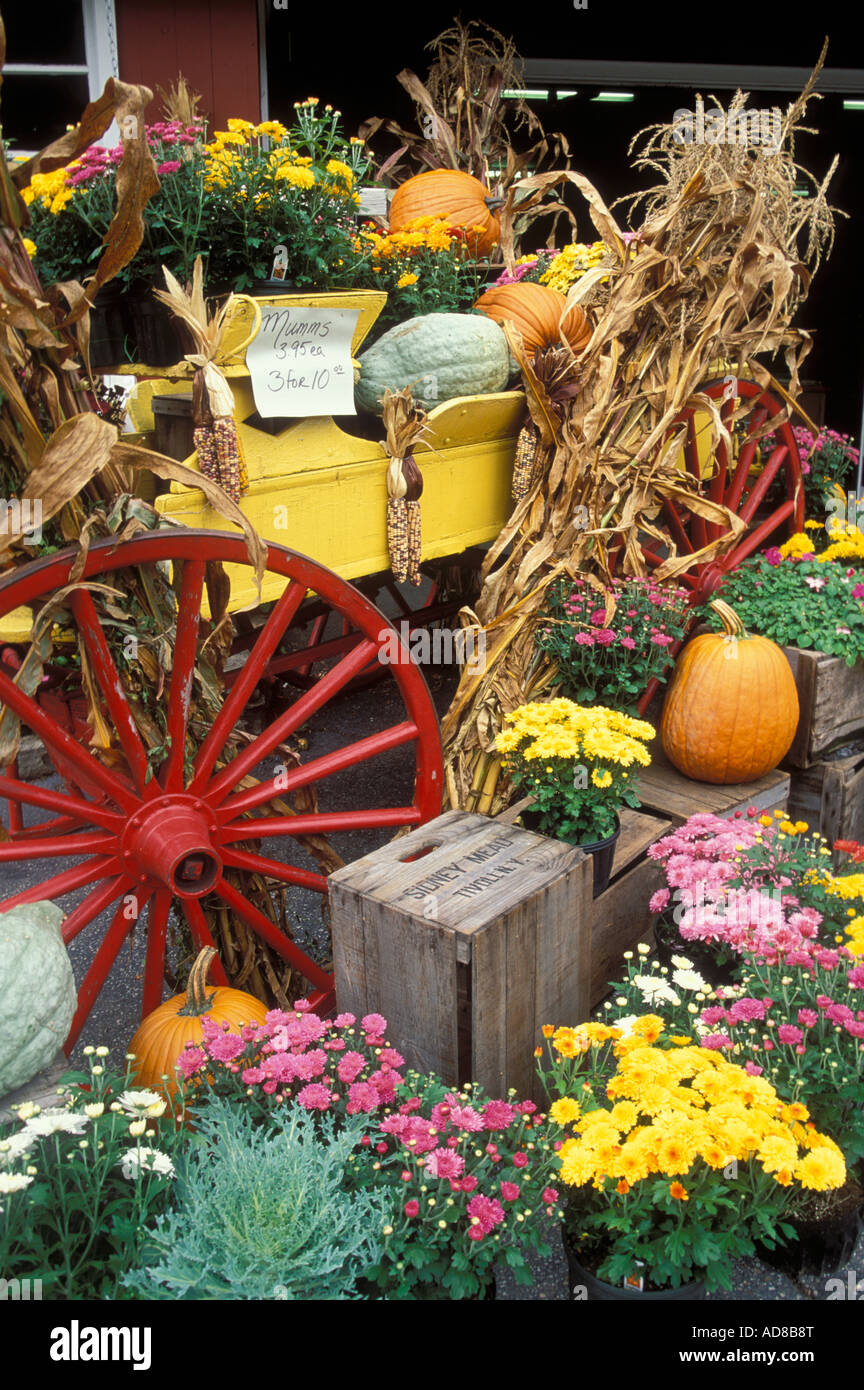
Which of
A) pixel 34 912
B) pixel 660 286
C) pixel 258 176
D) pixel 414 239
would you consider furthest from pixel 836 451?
pixel 34 912

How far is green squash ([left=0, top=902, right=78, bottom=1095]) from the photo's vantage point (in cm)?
183

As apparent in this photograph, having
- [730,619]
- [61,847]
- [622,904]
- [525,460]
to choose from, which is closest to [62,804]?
[61,847]

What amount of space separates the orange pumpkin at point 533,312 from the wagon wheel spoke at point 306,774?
120cm

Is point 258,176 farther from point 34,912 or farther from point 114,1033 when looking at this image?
point 114,1033

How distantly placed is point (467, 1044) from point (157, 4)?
4.15 metres

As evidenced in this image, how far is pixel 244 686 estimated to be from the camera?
2367 mm

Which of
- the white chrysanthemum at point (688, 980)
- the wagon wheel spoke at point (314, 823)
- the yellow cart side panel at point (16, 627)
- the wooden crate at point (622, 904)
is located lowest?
the wooden crate at point (622, 904)

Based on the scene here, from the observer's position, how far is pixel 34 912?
2.01 metres

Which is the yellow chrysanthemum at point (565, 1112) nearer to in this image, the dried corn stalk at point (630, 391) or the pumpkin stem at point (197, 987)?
the pumpkin stem at point (197, 987)

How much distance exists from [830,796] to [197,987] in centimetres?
215

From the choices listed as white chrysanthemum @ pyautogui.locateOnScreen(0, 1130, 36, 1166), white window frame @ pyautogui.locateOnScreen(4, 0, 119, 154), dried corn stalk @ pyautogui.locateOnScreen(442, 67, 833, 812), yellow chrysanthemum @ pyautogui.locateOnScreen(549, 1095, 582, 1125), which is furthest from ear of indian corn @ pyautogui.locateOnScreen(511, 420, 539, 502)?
white window frame @ pyautogui.locateOnScreen(4, 0, 119, 154)

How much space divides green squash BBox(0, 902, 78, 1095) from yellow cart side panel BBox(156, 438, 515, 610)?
84 centimetres

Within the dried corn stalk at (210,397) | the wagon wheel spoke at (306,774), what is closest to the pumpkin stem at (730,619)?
the wagon wheel spoke at (306,774)

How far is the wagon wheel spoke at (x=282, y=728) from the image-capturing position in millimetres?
2400
